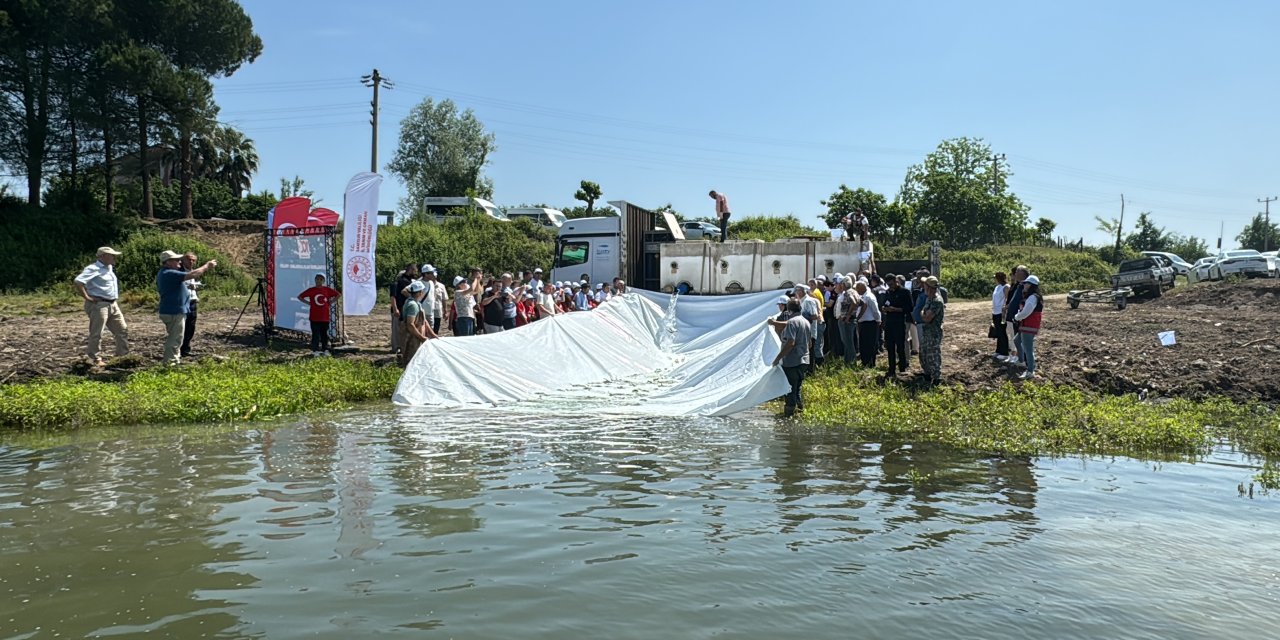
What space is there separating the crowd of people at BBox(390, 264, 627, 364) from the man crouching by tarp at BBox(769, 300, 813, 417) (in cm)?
542

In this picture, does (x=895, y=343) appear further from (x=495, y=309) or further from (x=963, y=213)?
(x=963, y=213)

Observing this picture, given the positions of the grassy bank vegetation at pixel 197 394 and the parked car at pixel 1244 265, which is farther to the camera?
the parked car at pixel 1244 265

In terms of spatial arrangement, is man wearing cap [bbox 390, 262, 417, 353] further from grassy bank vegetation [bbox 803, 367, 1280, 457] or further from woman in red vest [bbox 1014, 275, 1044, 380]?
woman in red vest [bbox 1014, 275, 1044, 380]

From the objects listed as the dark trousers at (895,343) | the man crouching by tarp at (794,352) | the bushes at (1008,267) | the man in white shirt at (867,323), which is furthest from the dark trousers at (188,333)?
the bushes at (1008,267)

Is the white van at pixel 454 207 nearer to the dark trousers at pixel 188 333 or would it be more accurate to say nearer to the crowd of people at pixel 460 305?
the crowd of people at pixel 460 305

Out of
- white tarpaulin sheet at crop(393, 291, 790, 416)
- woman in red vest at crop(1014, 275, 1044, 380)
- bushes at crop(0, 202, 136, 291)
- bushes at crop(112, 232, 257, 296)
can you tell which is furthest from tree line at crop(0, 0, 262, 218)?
woman in red vest at crop(1014, 275, 1044, 380)

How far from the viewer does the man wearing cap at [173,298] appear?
12.8 m

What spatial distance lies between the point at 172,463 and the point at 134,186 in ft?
105

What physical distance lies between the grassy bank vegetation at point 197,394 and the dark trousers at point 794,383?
5757mm

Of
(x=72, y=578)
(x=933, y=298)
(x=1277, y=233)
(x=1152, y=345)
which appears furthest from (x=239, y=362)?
(x=1277, y=233)

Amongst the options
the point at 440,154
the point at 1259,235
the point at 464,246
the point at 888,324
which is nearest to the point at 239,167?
the point at 440,154

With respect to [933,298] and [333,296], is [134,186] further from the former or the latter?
[933,298]

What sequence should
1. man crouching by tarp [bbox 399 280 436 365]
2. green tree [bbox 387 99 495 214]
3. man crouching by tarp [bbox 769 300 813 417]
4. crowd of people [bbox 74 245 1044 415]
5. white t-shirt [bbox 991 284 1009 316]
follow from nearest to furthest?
man crouching by tarp [bbox 769 300 813 417]
crowd of people [bbox 74 245 1044 415]
man crouching by tarp [bbox 399 280 436 365]
white t-shirt [bbox 991 284 1009 316]
green tree [bbox 387 99 495 214]

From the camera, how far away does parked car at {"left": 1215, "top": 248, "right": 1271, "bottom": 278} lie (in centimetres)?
3312
